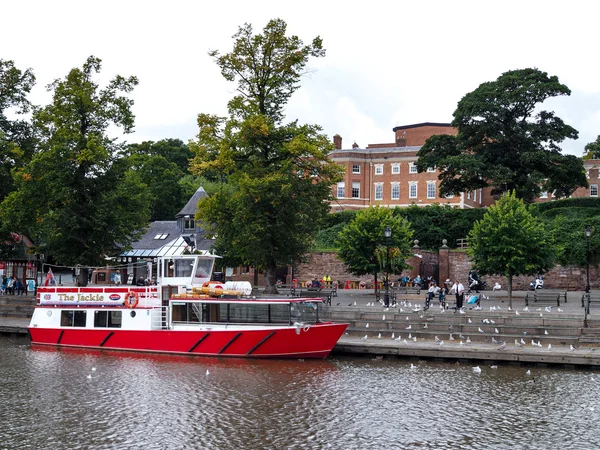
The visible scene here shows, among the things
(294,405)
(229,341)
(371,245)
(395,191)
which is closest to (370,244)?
(371,245)

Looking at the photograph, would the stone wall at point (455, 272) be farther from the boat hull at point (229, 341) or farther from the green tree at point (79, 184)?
the boat hull at point (229, 341)

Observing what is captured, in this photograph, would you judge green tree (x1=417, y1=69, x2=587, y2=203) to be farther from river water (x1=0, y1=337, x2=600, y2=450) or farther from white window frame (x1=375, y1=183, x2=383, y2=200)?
river water (x1=0, y1=337, x2=600, y2=450)

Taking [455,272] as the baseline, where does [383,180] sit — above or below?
above

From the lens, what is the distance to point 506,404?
67.2ft

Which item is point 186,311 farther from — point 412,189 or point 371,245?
point 412,189

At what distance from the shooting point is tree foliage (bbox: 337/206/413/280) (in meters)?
46.6

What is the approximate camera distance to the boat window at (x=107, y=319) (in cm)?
3212

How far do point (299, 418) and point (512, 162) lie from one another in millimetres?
47705

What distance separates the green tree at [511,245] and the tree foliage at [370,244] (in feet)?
27.6

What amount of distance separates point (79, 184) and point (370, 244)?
1973 cm

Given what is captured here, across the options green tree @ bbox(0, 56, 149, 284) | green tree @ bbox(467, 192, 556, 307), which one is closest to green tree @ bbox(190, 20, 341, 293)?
green tree @ bbox(0, 56, 149, 284)

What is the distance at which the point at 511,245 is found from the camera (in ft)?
124

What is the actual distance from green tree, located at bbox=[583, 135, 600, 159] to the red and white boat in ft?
289

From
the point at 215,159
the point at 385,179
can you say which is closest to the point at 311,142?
the point at 215,159
